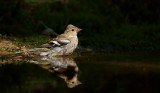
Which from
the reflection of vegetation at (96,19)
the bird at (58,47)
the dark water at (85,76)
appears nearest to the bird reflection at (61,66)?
the dark water at (85,76)

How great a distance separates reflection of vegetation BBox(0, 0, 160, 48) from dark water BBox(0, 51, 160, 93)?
18.7 feet

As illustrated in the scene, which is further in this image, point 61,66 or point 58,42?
point 58,42

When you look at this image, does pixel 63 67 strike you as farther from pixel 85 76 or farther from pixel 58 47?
pixel 58 47

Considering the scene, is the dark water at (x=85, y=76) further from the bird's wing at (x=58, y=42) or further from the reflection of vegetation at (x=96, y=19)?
the reflection of vegetation at (x=96, y=19)

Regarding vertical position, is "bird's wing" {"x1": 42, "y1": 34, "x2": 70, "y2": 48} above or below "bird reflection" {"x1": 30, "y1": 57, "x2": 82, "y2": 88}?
above

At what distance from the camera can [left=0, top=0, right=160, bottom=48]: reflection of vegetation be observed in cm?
2083

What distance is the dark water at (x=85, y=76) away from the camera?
1047 centimetres

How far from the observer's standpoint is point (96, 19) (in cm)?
2289

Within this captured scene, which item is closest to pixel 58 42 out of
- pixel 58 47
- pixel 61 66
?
pixel 58 47

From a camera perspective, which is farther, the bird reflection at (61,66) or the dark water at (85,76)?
the bird reflection at (61,66)

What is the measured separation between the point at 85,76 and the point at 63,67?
4.54ft

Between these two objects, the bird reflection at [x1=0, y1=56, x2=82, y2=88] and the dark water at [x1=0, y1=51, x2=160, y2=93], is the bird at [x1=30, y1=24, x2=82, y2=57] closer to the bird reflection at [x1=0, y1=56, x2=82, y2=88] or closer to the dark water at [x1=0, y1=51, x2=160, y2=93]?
the bird reflection at [x1=0, y1=56, x2=82, y2=88]

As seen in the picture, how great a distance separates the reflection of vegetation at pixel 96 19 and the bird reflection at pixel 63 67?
5290mm

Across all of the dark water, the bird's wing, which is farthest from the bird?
the dark water
